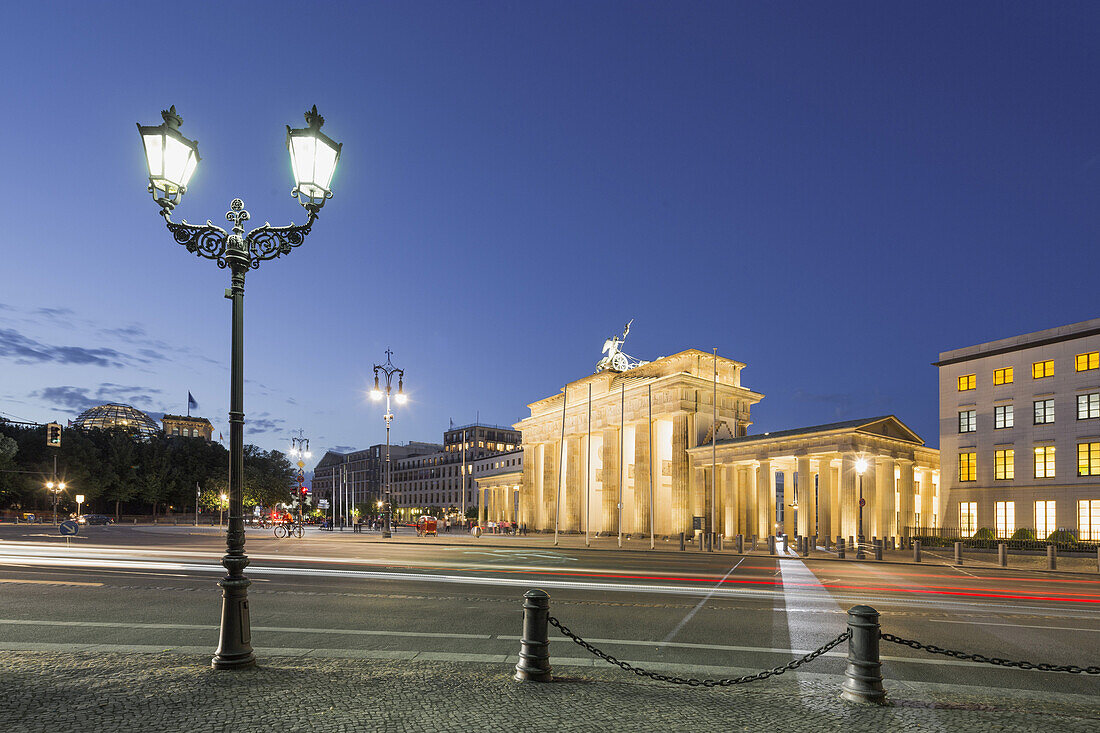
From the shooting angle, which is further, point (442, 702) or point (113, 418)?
point (113, 418)

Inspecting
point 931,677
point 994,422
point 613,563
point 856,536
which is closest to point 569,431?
point 856,536

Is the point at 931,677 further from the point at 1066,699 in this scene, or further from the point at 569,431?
the point at 569,431

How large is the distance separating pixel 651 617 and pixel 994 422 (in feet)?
145

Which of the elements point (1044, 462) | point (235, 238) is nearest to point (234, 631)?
point (235, 238)

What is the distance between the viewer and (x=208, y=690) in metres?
7.26

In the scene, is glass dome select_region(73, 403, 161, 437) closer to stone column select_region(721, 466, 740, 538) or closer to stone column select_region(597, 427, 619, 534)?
stone column select_region(597, 427, 619, 534)

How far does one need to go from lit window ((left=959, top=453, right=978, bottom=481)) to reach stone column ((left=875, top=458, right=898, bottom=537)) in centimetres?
486

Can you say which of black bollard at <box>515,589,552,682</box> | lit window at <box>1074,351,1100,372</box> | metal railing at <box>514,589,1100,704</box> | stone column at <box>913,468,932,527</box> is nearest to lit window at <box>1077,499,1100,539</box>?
lit window at <box>1074,351,1100,372</box>

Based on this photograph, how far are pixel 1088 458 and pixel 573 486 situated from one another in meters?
44.3

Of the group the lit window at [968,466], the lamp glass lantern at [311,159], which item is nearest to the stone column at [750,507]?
the lit window at [968,466]

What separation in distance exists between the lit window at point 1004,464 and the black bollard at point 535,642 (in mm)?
48210

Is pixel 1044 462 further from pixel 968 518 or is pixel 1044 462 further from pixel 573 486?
pixel 573 486

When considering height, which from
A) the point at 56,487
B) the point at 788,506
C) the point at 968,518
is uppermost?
the point at 968,518

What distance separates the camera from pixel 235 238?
9164 millimetres
